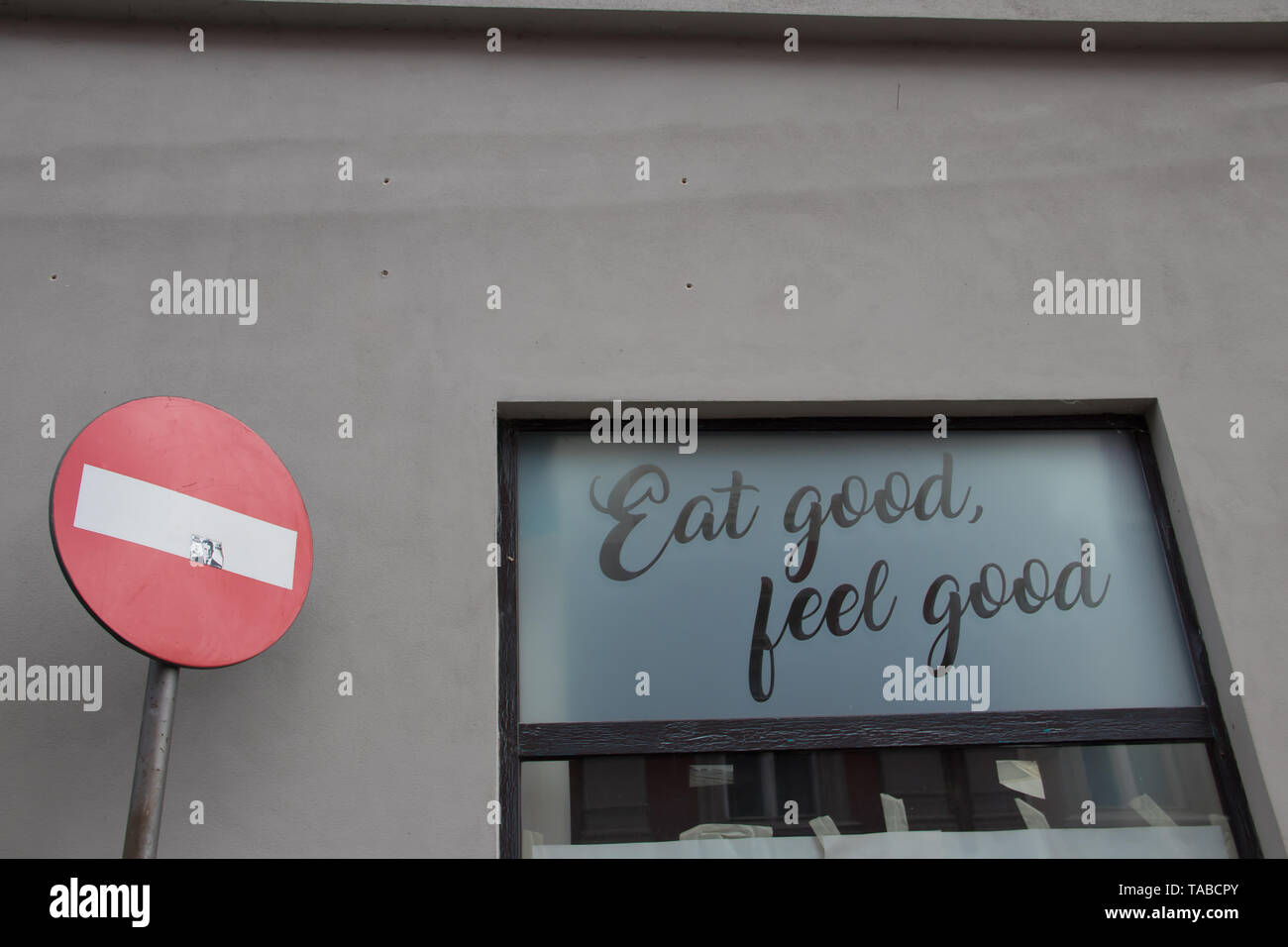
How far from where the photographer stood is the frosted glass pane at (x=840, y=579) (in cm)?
311

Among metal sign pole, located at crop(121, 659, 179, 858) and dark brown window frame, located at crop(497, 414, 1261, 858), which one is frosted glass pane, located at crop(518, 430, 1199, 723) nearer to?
dark brown window frame, located at crop(497, 414, 1261, 858)

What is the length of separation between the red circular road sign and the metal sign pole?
10 centimetres

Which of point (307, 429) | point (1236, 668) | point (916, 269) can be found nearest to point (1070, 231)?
point (916, 269)

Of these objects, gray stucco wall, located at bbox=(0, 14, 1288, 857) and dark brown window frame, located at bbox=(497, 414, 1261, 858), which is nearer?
gray stucco wall, located at bbox=(0, 14, 1288, 857)

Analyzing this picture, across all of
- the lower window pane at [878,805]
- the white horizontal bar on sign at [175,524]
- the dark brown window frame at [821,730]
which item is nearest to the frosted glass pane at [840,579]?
the dark brown window frame at [821,730]

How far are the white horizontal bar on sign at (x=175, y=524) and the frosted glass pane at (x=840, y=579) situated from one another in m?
0.82

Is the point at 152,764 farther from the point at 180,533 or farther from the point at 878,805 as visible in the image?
the point at 878,805

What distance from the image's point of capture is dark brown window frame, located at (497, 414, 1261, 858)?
2971 millimetres

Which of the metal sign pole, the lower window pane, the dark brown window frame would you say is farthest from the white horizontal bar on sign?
the lower window pane

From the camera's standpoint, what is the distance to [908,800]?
3004 millimetres

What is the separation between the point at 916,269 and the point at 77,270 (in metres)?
2.83

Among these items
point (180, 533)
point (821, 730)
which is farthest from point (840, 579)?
point (180, 533)

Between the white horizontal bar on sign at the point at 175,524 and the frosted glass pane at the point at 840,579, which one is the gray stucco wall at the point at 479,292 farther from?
the white horizontal bar on sign at the point at 175,524
